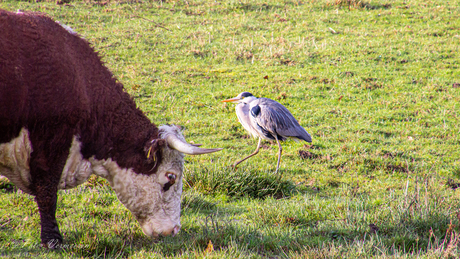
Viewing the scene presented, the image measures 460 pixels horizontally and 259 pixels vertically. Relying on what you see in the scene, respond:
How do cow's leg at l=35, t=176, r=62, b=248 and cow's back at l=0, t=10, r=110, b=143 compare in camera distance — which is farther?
cow's leg at l=35, t=176, r=62, b=248

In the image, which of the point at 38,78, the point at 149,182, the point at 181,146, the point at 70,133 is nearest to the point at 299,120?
the point at 149,182

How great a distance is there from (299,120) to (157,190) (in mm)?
5469

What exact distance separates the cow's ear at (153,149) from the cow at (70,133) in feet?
0.03

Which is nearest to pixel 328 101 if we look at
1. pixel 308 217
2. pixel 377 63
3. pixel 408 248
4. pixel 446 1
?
pixel 377 63

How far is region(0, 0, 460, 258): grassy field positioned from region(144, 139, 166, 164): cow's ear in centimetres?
85

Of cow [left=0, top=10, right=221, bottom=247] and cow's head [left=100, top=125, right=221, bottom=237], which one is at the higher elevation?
cow [left=0, top=10, right=221, bottom=247]

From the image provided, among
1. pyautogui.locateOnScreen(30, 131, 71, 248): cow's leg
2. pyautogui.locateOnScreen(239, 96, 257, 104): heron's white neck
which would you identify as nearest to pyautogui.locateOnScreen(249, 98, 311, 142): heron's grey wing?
pyautogui.locateOnScreen(239, 96, 257, 104): heron's white neck

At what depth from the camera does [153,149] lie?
4.07m

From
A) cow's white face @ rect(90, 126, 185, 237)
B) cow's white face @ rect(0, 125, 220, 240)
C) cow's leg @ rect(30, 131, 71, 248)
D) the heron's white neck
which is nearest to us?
cow's leg @ rect(30, 131, 71, 248)

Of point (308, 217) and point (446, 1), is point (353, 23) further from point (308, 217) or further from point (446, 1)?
point (308, 217)

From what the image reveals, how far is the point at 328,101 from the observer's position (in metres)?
10.1

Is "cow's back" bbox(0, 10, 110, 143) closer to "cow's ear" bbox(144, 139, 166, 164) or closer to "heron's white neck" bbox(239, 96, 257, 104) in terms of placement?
"cow's ear" bbox(144, 139, 166, 164)

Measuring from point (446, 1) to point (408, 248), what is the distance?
50.4ft

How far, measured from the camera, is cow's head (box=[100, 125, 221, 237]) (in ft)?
13.8
